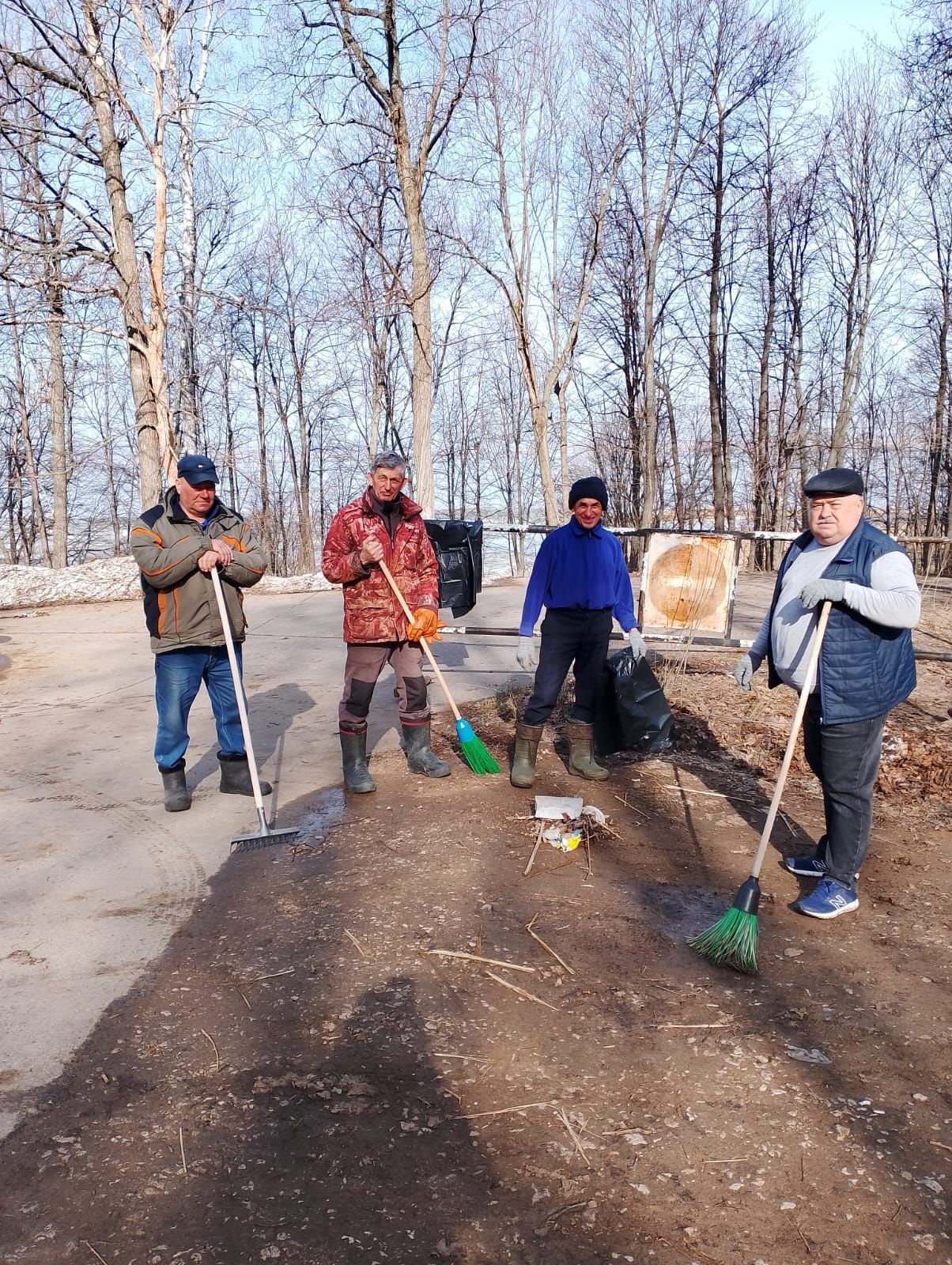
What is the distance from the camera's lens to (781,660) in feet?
12.6

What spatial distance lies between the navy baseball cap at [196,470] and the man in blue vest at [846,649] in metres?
3.10

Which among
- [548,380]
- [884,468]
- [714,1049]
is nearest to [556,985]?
[714,1049]

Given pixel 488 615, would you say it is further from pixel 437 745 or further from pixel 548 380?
pixel 437 745

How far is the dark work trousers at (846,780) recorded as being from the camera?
3.59 meters

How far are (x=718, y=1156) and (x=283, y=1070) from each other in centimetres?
133

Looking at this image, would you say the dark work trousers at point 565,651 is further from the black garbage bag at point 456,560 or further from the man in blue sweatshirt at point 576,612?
the black garbage bag at point 456,560

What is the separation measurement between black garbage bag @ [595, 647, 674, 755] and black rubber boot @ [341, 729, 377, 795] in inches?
Result: 59.7

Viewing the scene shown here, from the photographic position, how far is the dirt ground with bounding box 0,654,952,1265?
2.08 m

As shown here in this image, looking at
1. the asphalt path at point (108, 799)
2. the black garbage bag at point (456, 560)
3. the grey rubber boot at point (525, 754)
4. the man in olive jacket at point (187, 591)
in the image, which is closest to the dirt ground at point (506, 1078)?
the asphalt path at point (108, 799)

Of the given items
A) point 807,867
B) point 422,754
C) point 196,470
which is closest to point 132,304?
point 196,470

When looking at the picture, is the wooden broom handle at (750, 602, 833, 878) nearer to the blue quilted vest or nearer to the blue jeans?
the blue quilted vest

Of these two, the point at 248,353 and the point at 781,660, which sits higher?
the point at 248,353

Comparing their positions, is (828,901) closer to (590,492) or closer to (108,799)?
(590,492)

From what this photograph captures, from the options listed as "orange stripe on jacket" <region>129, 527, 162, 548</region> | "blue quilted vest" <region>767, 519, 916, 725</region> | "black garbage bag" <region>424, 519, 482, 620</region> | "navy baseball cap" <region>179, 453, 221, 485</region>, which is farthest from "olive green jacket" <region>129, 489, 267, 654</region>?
"blue quilted vest" <region>767, 519, 916, 725</region>
